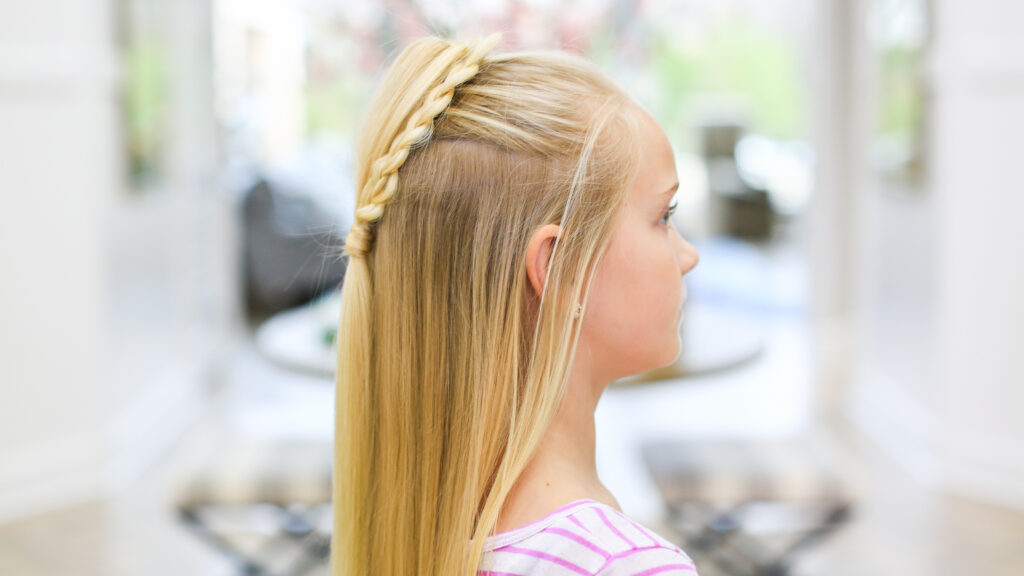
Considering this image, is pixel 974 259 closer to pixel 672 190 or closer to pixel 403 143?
pixel 672 190

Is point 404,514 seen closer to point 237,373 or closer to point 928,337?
point 928,337

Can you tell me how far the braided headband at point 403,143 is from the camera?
83 centimetres

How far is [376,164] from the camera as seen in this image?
84 cm

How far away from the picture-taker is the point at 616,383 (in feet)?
8.67

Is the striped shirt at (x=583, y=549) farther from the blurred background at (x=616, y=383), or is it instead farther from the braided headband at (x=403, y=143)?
the blurred background at (x=616, y=383)

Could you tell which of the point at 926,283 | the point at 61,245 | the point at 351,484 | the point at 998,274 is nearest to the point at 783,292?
the point at 926,283

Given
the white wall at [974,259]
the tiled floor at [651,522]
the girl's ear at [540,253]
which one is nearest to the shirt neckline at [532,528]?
the girl's ear at [540,253]

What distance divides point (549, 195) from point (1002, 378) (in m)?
3.46

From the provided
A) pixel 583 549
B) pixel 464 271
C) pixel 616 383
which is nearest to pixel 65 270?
pixel 616 383

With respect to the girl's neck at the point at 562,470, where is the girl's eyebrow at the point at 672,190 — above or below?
above

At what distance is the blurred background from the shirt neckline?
0.46 m

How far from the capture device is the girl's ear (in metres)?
0.81

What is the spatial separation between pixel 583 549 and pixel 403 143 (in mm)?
340

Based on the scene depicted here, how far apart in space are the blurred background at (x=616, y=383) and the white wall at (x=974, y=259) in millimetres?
10
